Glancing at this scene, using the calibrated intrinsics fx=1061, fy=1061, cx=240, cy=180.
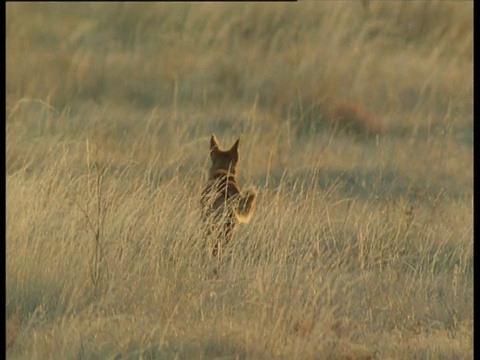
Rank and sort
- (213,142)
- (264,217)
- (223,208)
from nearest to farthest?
(223,208), (264,217), (213,142)

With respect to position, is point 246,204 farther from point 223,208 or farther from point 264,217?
point 264,217

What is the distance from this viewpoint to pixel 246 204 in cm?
610

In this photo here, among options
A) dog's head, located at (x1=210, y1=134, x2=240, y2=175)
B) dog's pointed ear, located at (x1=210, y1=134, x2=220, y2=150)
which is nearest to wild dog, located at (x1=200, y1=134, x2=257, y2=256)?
dog's head, located at (x1=210, y1=134, x2=240, y2=175)

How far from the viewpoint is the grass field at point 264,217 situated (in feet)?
16.3

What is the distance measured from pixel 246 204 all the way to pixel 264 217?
0.50m

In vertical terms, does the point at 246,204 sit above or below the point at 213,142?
below

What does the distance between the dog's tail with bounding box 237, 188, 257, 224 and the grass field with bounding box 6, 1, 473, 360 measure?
13 centimetres

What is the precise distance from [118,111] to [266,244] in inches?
231

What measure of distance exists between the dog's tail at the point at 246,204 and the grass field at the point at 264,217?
0.44 ft

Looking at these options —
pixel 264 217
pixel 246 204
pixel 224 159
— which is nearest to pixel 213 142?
pixel 224 159

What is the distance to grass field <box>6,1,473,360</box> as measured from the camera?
16.3ft

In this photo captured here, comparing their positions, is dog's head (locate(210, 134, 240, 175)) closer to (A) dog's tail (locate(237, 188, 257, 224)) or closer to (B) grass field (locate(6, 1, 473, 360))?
(B) grass field (locate(6, 1, 473, 360))

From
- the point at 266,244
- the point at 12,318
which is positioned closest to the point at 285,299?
the point at 266,244

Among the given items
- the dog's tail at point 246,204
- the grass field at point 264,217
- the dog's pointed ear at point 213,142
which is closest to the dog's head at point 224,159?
the dog's pointed ear at point 213,142
